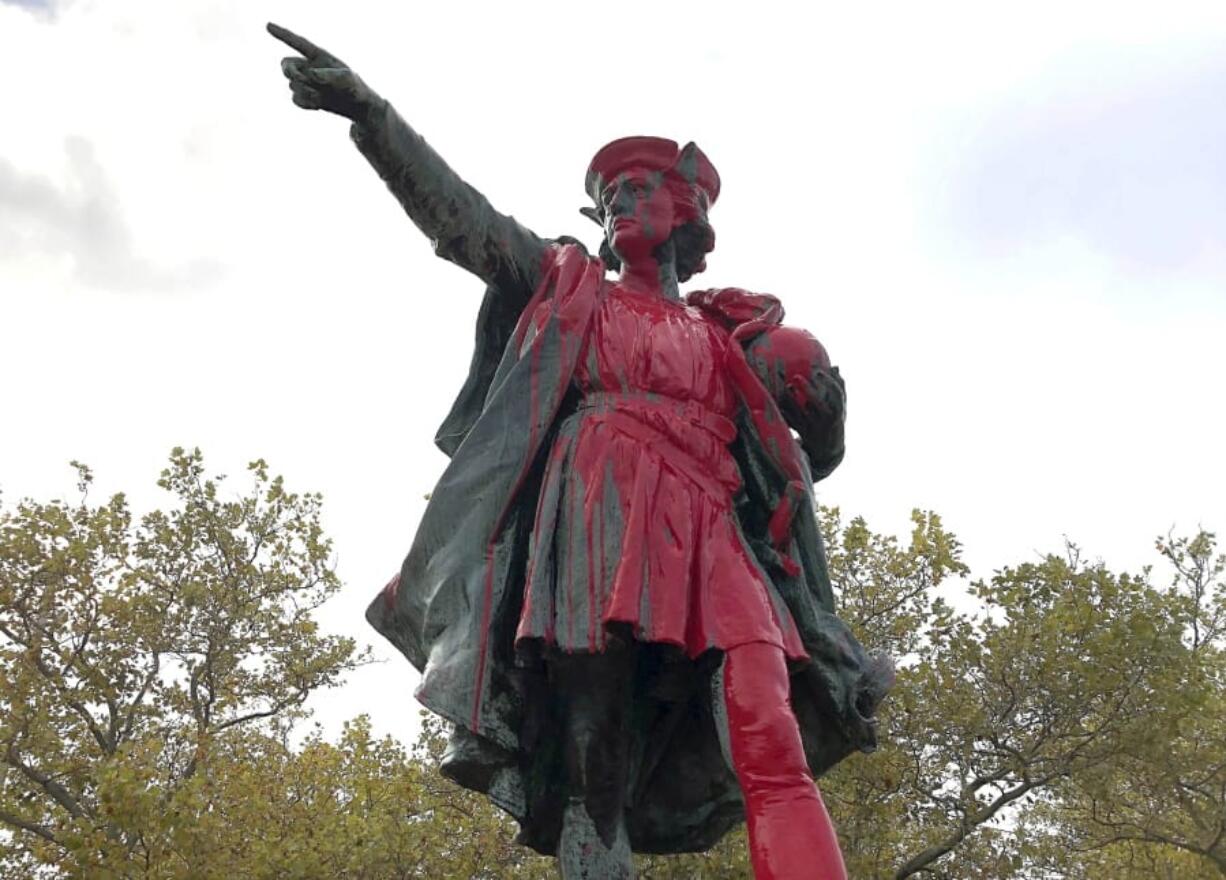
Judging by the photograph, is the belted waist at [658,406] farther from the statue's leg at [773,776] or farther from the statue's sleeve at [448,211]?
the statue's leg at [773,776]

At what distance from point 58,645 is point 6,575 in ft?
3.64

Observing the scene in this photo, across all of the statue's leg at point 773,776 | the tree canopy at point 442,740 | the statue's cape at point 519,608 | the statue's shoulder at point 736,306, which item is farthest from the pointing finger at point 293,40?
the tree canopy at point 442,740

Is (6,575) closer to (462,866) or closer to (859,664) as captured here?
(462,866)

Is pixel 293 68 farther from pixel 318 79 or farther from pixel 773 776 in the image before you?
pixel 773 776

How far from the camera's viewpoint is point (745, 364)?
361cm

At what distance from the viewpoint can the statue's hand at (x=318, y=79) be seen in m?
3.22

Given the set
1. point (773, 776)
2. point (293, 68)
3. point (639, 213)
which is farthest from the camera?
point (639, 213)

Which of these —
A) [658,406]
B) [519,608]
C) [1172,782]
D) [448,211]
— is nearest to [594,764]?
[519,608]

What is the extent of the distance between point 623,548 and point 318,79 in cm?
153

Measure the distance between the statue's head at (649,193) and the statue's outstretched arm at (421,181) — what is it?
28 cm

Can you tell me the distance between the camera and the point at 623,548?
3137 millimetres

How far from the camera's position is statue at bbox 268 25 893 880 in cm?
303

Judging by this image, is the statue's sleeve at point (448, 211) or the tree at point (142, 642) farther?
the tree at point (142, 642)

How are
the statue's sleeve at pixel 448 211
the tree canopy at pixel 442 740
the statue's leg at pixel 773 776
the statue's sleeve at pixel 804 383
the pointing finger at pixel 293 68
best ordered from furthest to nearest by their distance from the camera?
the tree canopy at pixel 442 740 < the statue's sleeve at pixel 804 383 < the statue's sleeve at pixel 448 211 < the pointing finger at pixel 293 68 < the statue's leg at pixel 773 776
